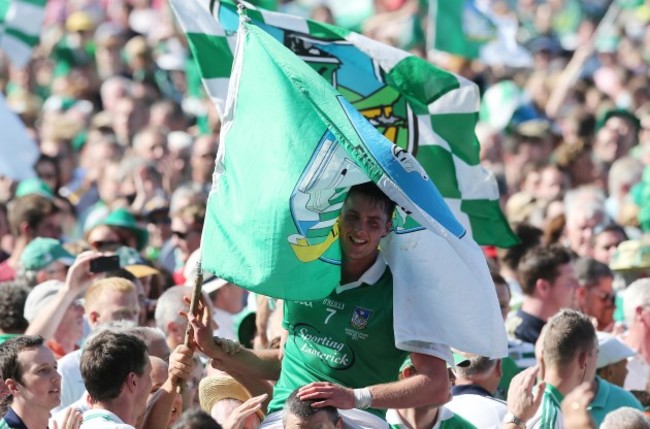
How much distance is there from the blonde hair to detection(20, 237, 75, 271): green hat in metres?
1.14

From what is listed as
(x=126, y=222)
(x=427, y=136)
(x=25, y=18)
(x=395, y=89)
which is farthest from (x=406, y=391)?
(x=25, y=18)

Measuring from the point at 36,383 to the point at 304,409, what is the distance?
1.45 m

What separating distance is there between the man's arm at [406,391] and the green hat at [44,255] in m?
4.47

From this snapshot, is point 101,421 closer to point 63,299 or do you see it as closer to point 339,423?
point 339,423

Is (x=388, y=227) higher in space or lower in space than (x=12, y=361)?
higher

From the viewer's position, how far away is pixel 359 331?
6738mm

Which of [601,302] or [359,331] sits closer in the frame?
[359,331]

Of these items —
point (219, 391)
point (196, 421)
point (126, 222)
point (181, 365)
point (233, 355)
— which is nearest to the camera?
point (196, 421)

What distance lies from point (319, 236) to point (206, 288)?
3.30 metres

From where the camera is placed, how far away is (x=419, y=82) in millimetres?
9562

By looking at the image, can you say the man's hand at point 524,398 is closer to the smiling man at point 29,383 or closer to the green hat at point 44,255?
the smiling man at point 29,383

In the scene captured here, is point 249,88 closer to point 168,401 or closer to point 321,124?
point 321,124

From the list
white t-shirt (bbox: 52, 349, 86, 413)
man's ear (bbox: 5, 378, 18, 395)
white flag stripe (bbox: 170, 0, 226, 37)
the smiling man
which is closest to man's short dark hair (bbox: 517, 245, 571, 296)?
white flag stripe (bbox: 170, 0, 226, 37)

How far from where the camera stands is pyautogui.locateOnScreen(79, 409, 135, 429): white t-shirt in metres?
6.73
